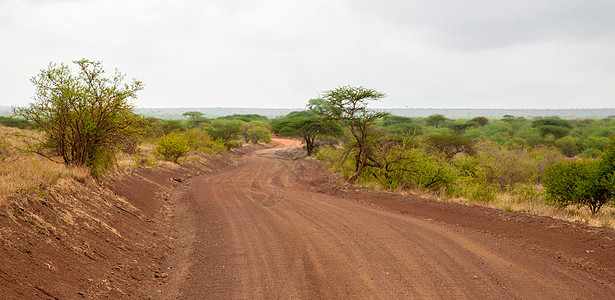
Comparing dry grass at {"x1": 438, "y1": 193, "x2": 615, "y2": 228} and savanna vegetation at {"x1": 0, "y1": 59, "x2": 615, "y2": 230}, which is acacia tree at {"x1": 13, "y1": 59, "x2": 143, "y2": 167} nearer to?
savanna vegetation at {"x1": 0, "y1": 59, "x2": 615, "y2": 230}

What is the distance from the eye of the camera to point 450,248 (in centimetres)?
851

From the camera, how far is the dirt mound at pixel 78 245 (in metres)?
5.21

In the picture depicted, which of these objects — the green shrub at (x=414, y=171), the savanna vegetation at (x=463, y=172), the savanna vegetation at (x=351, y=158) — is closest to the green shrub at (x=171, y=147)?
the savanna vegetation at (x=351, y=158)

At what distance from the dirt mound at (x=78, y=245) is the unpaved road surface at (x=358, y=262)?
659 mm

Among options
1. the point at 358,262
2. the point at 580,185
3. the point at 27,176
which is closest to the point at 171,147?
the point at 27,176

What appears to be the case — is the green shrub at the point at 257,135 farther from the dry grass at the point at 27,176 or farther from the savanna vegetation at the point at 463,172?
the dry grass at the point at 27,176

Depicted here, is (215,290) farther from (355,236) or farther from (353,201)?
(353,201)

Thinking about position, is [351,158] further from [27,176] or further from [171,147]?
[27,176]

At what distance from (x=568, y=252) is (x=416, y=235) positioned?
3.46m

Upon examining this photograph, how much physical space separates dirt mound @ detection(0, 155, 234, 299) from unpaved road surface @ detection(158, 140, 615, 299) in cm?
66

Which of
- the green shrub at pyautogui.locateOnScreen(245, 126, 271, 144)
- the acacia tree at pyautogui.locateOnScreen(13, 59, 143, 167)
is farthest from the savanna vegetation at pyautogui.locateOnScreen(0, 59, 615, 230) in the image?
the green shrub at pyautogui.locateOnScreen(245, 126, 271, 144)

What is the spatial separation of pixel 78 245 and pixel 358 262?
5.77 metres

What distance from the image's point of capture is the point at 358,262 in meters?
7.55

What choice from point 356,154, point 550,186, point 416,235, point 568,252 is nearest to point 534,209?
point 550,186
